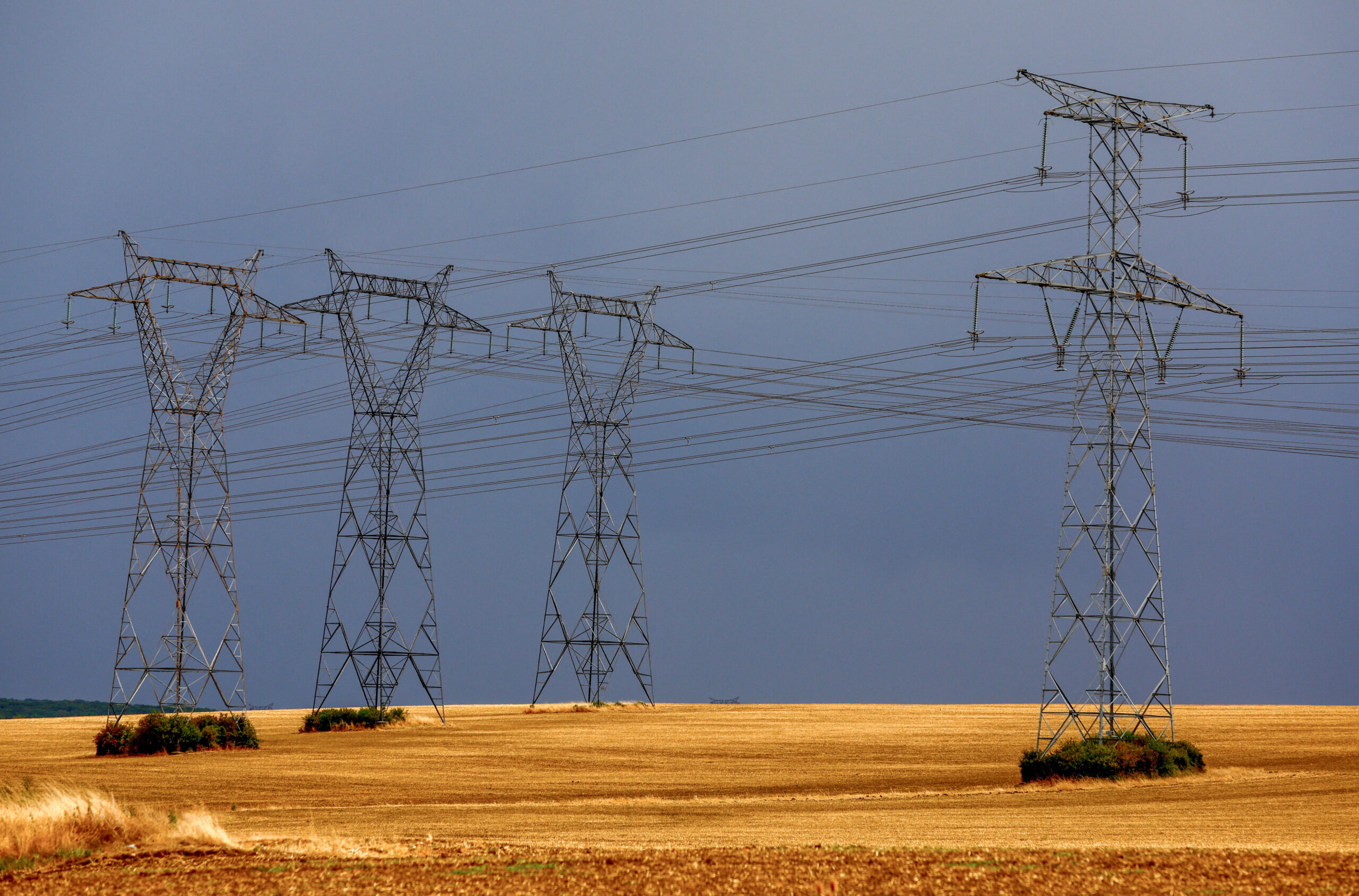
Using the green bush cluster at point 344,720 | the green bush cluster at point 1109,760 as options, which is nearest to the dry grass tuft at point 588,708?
the green bush cluster at point 344,720

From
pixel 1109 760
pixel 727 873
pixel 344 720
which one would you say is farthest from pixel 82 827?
pixel 344 720

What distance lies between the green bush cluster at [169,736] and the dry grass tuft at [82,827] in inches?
1288

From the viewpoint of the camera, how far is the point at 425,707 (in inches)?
3615

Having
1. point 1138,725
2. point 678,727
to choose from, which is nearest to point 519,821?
point 1138,725

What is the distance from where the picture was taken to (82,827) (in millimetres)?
24844

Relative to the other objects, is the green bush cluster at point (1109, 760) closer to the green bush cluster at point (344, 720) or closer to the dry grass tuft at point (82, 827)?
the dry grass tuft at point (82, 827)

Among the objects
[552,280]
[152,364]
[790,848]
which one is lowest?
[790,848]

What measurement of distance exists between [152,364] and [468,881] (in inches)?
1641

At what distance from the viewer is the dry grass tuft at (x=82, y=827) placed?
23.8m

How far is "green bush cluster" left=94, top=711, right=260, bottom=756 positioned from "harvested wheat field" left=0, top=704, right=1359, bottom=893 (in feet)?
4.53

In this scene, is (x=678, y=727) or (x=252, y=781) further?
(x=678, y=727)

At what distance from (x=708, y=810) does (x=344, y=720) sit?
40.9m

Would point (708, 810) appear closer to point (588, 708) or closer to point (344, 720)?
point (344, 720)

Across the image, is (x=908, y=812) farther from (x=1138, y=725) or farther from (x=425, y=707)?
(x=425, y=707)
